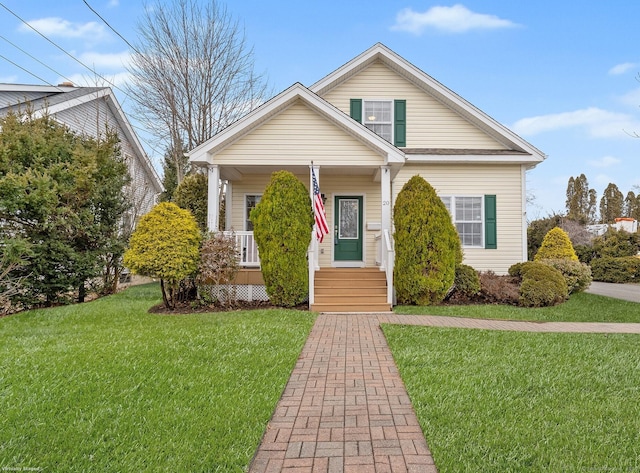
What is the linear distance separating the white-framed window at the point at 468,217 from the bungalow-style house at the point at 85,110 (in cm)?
1051

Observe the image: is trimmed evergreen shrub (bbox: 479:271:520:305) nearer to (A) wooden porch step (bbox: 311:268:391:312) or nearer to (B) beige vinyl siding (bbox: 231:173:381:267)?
(A) wooden porch step (bbox: 311:268:391:312)

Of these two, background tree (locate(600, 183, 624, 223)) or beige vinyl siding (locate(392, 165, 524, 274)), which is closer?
beige vinyl siding (locate(392, 165, 524, 274))

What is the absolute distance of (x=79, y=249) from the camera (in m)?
10.2

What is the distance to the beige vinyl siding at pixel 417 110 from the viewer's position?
1263 centimetres

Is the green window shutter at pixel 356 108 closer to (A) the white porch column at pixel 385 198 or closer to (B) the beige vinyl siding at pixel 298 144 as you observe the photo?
(B) the beige vinyl siding at pixel 298 144

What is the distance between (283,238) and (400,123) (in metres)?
6.53

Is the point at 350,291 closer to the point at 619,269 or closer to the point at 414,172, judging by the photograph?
the point at 414,172

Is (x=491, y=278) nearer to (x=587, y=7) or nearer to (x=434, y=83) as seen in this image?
(x=434, y=83)

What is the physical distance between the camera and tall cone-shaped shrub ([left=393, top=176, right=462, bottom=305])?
9164mm

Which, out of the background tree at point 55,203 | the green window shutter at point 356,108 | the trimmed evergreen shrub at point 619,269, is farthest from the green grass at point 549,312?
the trimmed evergreen shrub at point 619,269

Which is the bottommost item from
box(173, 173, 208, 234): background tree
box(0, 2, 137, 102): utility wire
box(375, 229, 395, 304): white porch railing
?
box(375, 229, 395, 304): white porch railing

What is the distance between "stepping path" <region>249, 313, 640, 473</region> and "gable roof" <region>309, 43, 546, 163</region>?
30.7ft

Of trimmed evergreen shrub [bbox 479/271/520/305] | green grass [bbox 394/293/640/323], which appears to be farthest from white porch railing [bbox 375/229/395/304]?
trimmed evergreen shrub [bbox 479/271/520/305]

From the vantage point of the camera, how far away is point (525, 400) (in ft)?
12.1
